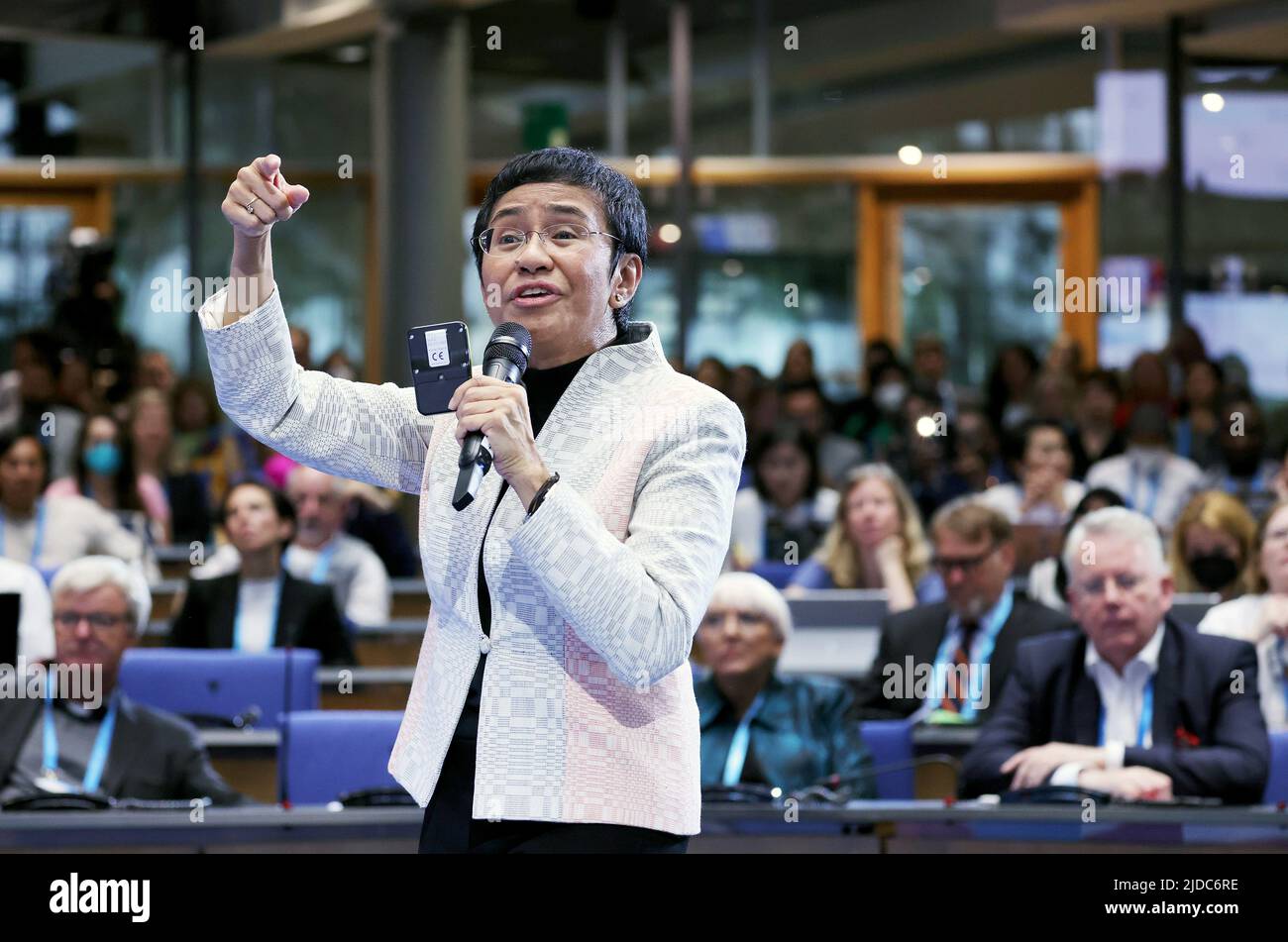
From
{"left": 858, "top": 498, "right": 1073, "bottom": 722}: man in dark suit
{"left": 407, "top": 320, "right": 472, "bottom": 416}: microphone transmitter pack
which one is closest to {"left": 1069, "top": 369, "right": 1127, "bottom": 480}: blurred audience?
{"left": 858, "top": 498, "right": 1073, "bottom": 722}: man in dark suit

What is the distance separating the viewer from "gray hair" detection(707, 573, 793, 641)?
409cm

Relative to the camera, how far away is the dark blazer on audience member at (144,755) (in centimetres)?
385

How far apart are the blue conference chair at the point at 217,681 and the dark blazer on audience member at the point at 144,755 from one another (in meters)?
0.72

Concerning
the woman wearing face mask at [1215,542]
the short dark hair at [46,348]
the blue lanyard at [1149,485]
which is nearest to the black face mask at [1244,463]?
the blue lanyard at [1149,485]

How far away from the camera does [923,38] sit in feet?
33.6

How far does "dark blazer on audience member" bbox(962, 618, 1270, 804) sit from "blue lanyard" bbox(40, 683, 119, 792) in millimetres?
1845

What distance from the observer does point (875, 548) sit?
6.21m

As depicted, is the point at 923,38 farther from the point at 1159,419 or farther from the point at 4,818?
the point at 4,818

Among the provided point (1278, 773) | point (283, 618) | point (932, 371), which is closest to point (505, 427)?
point (1278, 773)

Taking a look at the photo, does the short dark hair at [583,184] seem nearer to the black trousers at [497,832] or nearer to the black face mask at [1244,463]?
the black trousers at [497,832]

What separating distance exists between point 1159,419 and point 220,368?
6.47m

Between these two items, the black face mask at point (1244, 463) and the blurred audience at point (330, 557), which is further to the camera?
the black face mask at point (1244, 463)

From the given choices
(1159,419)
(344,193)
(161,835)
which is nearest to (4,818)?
(161,835)
